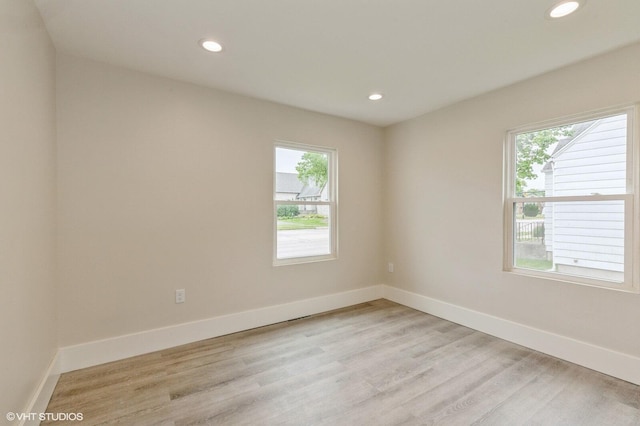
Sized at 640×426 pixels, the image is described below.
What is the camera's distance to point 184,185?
108 inches

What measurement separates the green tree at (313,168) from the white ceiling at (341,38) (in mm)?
935

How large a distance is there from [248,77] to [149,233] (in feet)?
5.48

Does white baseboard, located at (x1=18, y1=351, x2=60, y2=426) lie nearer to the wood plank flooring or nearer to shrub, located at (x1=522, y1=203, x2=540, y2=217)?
the wood plank flooring

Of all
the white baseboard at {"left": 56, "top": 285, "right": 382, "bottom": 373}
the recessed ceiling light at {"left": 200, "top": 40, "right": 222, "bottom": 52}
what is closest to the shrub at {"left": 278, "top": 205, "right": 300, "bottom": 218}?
the white baseboard at {"left": 56, "top": 285, "right": 382, "bottom": 373}

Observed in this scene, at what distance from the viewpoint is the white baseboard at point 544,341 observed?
2.16 m

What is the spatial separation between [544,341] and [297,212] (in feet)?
8.90

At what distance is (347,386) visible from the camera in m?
2.08

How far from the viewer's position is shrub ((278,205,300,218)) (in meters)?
3.40

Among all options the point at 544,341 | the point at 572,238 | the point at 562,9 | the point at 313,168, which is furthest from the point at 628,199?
the point at 313,168

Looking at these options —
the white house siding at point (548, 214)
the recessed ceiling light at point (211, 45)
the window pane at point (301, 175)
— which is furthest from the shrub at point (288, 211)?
the white house siding at point (548, 214)

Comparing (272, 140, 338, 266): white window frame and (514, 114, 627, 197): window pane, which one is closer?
(514, 114, 627, 197): window pane

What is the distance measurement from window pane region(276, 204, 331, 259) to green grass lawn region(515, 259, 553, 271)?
6.89ft

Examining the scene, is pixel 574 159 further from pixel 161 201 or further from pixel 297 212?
pixel 161 201

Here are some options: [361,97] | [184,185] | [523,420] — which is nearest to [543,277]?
[523,420]
